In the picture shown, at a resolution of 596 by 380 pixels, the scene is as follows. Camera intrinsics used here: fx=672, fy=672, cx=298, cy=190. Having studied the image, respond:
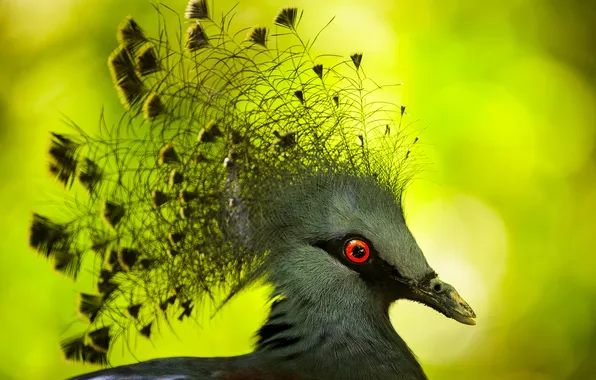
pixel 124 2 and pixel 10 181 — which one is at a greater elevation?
pixel 124 2

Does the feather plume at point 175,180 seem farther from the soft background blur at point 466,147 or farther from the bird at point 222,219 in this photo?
the soft background blur at point 466,147

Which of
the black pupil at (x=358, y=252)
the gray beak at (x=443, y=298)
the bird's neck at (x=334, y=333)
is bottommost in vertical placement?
the bird's neck at (x=334, y=333)

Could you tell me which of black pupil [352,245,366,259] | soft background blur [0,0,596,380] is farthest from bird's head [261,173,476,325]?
soft background blur [0,0,596,380]

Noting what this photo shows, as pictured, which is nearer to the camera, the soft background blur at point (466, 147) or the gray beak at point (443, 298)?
the gray beak at point (443, 298)

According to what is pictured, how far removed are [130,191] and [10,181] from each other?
1073 mm

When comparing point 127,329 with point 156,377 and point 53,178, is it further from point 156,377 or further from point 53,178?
point 53,178

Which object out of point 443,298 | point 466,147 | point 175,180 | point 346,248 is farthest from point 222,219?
point 466,147

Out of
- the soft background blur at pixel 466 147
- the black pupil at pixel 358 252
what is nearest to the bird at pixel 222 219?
the black pupil at pixel 358 252

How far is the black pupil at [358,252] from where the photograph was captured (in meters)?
1.24

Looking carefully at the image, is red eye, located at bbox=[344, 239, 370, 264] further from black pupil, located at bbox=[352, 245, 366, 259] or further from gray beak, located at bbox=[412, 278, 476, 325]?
gray beak, located at bbox=[412, 278, 476, 325]

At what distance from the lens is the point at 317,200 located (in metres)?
1.28

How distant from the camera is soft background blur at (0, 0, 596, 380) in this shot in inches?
83.6

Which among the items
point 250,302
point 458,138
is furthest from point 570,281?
point 250,302

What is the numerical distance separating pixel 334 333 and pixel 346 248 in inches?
6.2
